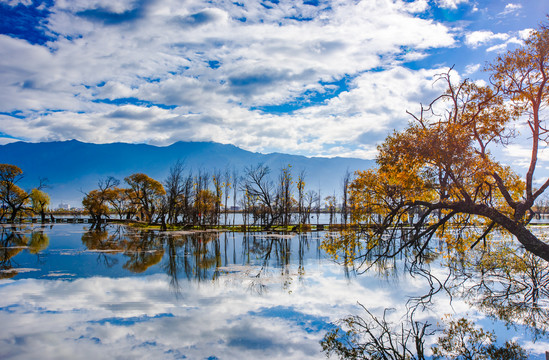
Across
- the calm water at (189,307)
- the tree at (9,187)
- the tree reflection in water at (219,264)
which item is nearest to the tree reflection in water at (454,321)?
the calm water at (189,307)

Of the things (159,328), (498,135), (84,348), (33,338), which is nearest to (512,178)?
(498,135)

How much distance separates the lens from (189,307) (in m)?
13.0

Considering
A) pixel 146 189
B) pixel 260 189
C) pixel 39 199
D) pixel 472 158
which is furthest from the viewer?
pixel 39 199

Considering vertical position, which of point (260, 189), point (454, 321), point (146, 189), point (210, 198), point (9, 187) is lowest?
point (454, 321)

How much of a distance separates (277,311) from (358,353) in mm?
4146

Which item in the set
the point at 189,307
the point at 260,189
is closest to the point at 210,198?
the point at 260,189

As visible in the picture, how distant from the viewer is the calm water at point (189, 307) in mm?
9492

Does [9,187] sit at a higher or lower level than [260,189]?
higher

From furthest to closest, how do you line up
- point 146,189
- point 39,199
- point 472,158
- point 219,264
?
point 39,199
point 146,189
point 219,264
point 472,158

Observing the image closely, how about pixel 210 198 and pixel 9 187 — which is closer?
pixel 9 187

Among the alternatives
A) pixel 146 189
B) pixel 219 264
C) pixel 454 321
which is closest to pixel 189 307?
pixel 454 321

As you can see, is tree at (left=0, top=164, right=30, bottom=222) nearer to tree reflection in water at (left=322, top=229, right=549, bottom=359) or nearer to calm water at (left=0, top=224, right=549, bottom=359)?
calm water at (left=0, top=224, right=549, bottom=359)

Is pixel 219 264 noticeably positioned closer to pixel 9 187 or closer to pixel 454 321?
pixel 454 321

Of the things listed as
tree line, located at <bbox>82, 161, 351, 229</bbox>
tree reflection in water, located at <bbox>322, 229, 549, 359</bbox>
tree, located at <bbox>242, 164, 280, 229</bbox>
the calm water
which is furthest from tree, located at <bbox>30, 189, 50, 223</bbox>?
tree reflection in water, located at <bbox>322, 229, 549, 359</bbox>
